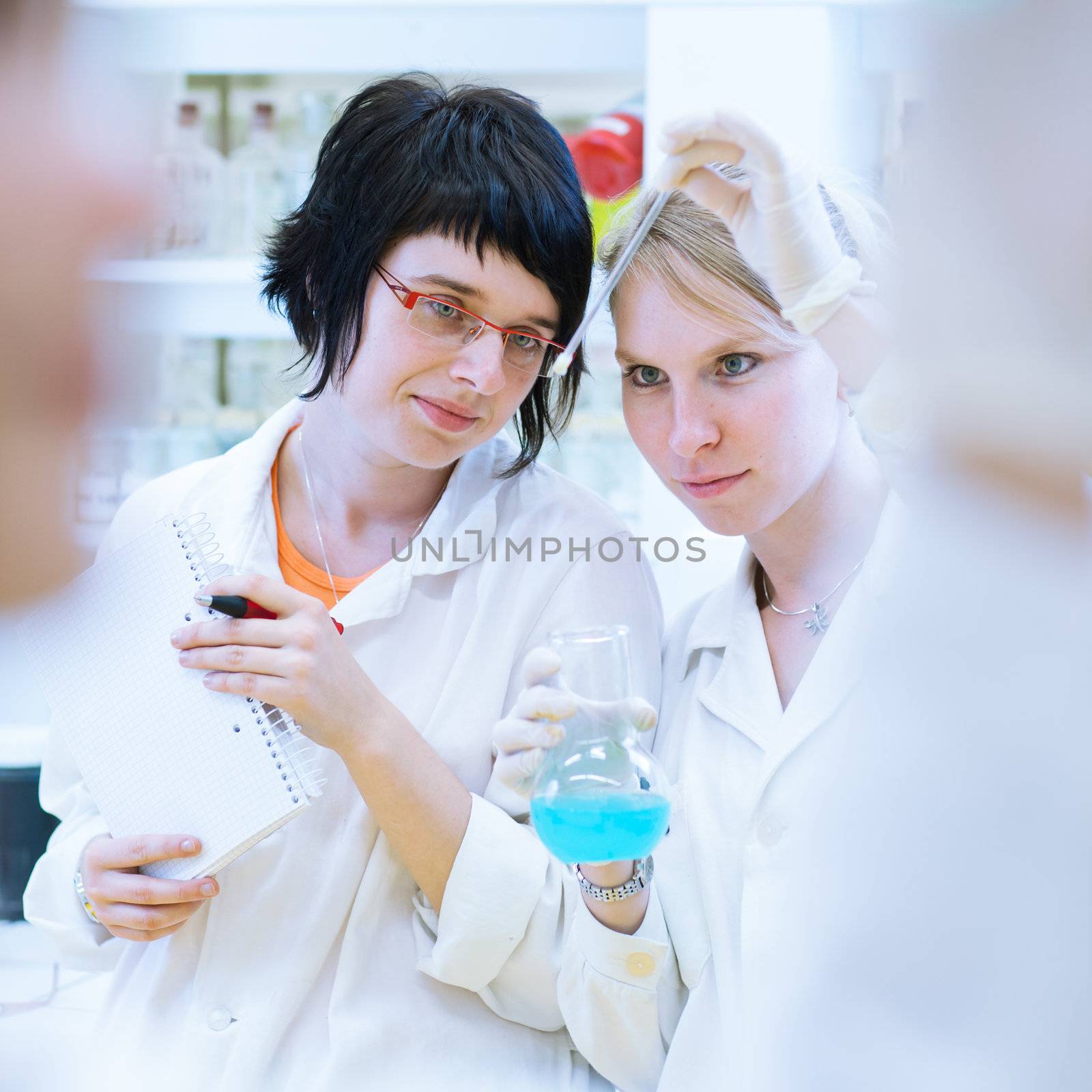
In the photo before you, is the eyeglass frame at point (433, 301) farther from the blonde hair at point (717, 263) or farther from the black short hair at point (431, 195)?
the blonde hair at point (717, 263)

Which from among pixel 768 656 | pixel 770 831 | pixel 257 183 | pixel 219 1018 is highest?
pixel 257 183

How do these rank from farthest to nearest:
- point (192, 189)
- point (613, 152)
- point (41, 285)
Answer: point (192, 189) → point (613, 152) → point (41, 285)

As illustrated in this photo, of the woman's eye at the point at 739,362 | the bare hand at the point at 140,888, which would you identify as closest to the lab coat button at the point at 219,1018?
the bare hand at the point at 140,888

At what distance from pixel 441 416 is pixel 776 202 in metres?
0.49

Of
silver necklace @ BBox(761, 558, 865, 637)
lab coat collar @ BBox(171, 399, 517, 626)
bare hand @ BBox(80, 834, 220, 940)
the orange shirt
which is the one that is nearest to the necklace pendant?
silver necklace @ BBox(761, 558, 865, 637)

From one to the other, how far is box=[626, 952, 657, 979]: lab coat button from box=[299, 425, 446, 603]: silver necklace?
0.55 metres

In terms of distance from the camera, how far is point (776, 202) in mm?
1003

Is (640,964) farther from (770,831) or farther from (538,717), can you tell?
(538,717)

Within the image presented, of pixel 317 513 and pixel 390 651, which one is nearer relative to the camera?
pixel 390 651

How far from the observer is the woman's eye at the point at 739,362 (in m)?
1.25

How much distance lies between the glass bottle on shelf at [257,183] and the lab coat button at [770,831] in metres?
1.69

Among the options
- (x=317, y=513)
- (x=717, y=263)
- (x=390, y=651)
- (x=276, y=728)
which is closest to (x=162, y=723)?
(x=276, y=728)

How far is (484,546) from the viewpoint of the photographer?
1.43 metres

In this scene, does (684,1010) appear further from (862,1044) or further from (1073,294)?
(1073,294)
